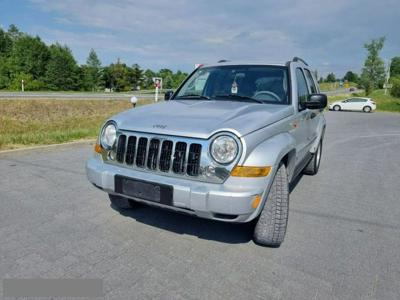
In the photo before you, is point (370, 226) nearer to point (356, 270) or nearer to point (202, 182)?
point (356, 270)

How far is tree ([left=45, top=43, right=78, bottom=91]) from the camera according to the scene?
56281mm

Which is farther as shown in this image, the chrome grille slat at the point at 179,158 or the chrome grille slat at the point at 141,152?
the chrome grille slat at the point at 141,152

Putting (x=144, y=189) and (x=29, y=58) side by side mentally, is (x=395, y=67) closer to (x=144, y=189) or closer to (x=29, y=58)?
(x=29, y=58)

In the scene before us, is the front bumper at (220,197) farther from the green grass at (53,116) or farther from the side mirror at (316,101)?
the green grass at (53,116)

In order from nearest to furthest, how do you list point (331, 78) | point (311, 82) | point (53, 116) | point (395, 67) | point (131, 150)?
point (131, 150) < point (311, 82) < point (53, 116) < point (395, 67) < point (331, 78)

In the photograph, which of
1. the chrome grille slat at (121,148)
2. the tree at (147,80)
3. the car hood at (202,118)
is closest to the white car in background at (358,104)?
the car hood at (202,118)

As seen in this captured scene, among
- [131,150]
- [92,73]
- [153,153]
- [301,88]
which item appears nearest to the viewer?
[153,153]

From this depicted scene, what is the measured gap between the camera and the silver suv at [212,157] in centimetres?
251

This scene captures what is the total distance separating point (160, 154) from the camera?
9.05 ft

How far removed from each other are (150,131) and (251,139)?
89 centimetres

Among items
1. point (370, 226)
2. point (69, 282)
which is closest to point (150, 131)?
point (69, 282)

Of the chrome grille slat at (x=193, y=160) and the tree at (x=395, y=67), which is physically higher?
the tree at (x=395, y=67)

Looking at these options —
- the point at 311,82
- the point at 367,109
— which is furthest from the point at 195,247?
the point at 367,109

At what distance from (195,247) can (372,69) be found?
50.3 metres
